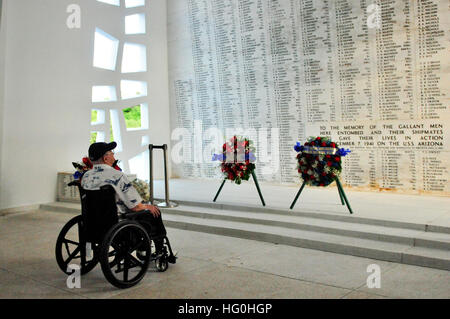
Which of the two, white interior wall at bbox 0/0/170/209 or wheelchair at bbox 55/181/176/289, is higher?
white interior wall at bbox 0/0/170/209

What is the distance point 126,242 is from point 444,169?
463 centimetres

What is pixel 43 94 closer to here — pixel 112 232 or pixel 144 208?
pixel 144 208

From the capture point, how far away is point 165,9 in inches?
348

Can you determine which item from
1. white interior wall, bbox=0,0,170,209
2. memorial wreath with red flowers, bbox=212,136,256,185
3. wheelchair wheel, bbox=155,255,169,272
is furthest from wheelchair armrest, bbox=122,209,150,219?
white interior wall, bbox=0,0,170,209

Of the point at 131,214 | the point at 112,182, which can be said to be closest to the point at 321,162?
the point at 131,214

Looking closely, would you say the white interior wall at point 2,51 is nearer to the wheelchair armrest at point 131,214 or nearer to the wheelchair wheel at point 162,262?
the wheelchair armrest at point 131,214

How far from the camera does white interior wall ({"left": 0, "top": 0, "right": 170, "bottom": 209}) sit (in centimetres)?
624

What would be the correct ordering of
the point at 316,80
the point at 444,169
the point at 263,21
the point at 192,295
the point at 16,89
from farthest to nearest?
the point at 263,21 < the point at 316,80 < the point at 16,89 < the point at 444,169 < the point at 192,295

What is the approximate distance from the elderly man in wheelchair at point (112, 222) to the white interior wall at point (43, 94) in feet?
11.2

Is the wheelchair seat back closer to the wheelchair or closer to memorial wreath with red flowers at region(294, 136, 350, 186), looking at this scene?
the wheelchair

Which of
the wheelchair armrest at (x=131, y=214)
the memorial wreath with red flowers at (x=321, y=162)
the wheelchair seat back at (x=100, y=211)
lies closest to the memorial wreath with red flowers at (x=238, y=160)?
the memorial wreath with red flowers at (x=321, y=162)

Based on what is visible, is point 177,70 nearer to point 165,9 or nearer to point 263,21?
point 165,9

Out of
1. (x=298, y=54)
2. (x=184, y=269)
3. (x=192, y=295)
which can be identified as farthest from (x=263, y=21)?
(x=192, y=295)

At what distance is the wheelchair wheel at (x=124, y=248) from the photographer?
10.1 feet
